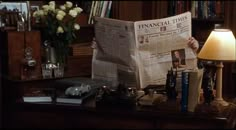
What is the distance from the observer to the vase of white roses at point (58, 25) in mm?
2758

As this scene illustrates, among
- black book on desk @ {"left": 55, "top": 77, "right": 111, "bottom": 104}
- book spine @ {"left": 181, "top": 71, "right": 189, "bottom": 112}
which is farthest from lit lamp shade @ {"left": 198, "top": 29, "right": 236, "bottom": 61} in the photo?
black book on desk @ {"left": 55, "top": 77, "right": 111, "bottom": 104}

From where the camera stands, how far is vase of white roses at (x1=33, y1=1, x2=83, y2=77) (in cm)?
276

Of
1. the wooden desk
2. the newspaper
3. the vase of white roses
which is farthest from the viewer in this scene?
the vase of white roses

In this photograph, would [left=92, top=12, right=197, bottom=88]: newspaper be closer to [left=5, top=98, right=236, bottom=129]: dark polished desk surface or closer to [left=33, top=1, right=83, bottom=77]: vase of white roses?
[left=5, top=98, right=236, bottom=129]: dark polished desk surface

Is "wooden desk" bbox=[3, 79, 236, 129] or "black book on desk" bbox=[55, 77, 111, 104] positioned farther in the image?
"black book on desk" bbox=[55, 77, 111, 104]

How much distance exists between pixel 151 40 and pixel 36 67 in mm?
964

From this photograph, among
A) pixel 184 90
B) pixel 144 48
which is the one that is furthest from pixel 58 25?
pixel 184 90

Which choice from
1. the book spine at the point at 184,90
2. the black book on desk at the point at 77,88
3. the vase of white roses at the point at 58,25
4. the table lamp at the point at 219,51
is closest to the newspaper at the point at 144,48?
the black book on desk at the point at 77,88

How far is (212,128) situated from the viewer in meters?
1.63

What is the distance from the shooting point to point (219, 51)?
1848 millimetres

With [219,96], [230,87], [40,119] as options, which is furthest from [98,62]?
[230,87]

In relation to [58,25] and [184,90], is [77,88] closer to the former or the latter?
[184,90]

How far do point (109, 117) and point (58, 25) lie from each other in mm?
1178

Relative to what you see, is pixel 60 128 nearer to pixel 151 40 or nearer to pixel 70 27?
pixel 151 40
